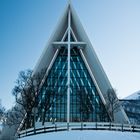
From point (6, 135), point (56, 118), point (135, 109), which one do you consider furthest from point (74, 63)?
point (135, 109)

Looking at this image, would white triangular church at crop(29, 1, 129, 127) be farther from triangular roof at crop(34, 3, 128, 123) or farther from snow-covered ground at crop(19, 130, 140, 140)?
snow-covered ground at crop(19, 130, 140, 140)

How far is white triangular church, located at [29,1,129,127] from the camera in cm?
4981

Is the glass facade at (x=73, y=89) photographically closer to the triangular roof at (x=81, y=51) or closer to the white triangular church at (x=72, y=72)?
the white triangular church at (x=72, y=72)

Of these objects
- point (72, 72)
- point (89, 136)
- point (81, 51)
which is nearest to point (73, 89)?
point (72, 72)

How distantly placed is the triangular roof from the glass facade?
86cm

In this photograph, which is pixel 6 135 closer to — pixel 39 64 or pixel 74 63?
pixel 39 64

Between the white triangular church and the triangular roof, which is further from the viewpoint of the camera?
the triangular roof

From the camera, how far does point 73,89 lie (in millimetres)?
52469

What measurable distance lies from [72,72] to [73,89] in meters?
3.15

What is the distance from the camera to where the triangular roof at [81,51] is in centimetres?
5166

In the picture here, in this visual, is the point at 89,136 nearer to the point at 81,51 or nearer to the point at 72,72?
the point at 72,72

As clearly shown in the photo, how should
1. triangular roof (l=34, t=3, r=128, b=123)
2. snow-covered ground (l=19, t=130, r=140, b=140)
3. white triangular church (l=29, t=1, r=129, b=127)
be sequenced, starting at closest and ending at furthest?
snow-covered ground (l=19, t=130, r=140, b=140) → white triangular church (l=29, t=1, r=129, b=127) → triangular roof (l=34, t=3, r=128, b=123)

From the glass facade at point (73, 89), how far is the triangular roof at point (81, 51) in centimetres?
86

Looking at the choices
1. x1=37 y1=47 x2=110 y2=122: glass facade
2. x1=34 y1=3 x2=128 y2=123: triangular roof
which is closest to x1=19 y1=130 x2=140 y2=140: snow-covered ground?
x1=37 y1=47 x2=110 y2=122: glass facade
